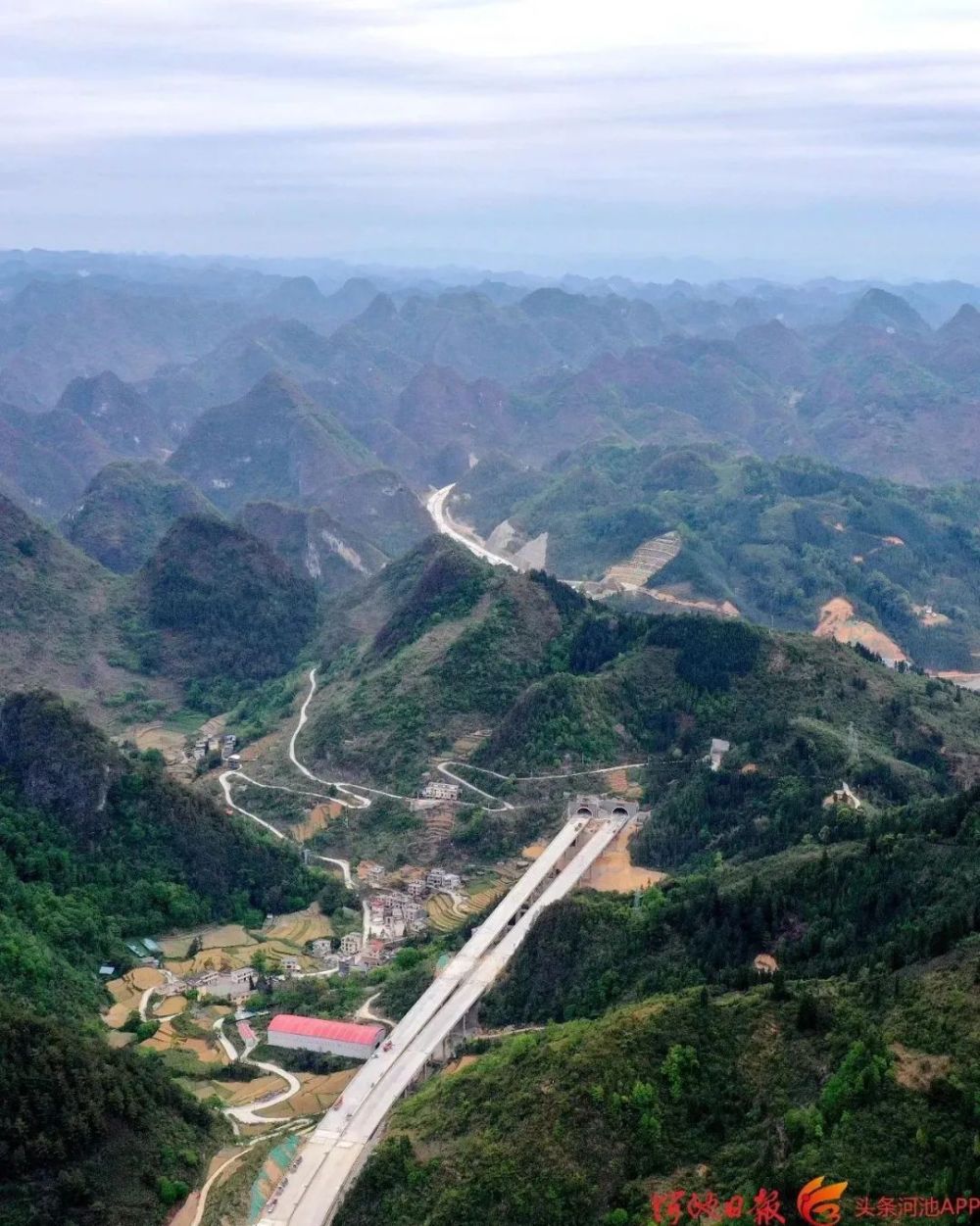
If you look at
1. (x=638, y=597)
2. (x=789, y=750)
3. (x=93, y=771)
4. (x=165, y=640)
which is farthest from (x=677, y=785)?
(x=638, y=597)

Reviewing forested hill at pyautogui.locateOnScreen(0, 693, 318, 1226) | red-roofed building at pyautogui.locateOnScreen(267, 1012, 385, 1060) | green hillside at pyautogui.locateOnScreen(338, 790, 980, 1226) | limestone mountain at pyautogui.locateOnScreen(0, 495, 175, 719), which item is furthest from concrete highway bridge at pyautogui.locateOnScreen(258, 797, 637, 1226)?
limestone mountain at pyautogui.locateOnScreen(0, 495, 175, 719)

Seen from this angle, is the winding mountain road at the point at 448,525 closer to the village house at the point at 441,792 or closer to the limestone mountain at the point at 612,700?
the limestone mountain at the point at 612,700

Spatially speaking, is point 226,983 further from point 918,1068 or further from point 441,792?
point 918,1068

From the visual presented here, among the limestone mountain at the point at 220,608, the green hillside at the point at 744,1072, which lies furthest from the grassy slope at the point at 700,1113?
the limestone mountain at the point at 220,608

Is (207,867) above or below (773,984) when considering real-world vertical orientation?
below

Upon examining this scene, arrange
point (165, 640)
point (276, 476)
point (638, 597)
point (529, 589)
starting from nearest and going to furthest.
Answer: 1. point (529, 589)
2. point (165, 640)
3. point (638, 597)
4. point (276, 476)

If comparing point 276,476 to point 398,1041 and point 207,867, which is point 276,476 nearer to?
point 207,867

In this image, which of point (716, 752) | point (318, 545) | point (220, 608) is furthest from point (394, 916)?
point (318, 545)
